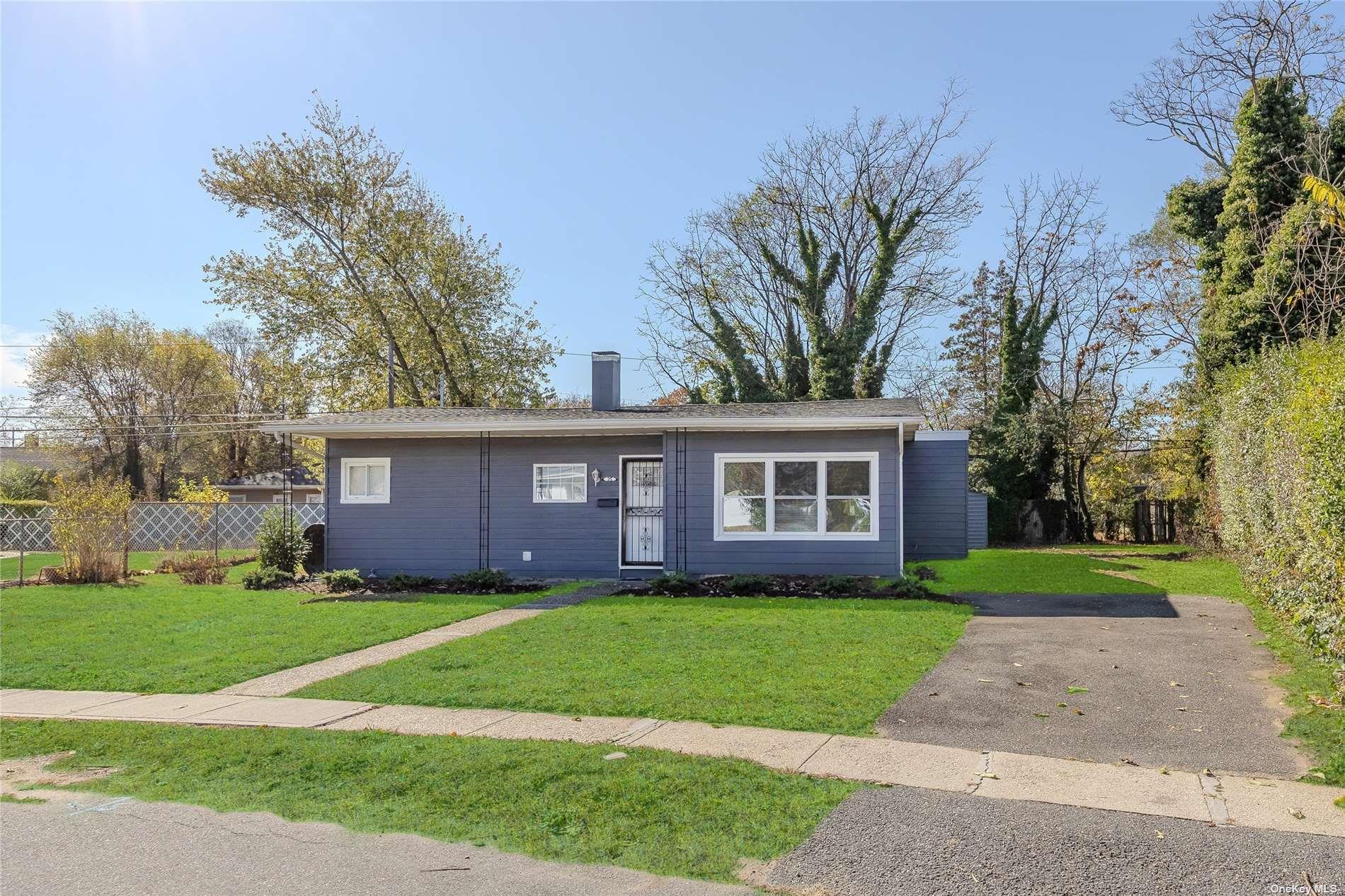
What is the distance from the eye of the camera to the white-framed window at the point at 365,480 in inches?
650

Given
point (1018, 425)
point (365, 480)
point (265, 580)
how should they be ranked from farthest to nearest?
1. point (1018, 425)
2. point (365, 480)
3. point (265, 580)

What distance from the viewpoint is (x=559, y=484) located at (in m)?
16.0

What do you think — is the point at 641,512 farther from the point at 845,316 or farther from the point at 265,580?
the point at 845,316

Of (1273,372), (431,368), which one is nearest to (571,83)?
(1273,372)

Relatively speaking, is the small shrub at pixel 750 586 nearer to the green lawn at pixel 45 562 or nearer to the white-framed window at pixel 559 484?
the white-framed window at pixel 559 484

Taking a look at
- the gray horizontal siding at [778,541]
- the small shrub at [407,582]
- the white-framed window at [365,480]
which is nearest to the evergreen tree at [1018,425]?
the gray horizontal siding at [778,541]

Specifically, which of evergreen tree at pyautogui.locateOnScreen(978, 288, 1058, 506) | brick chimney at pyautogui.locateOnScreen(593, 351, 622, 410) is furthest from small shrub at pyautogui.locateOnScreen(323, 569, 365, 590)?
evergreen tree at pyautogui.locateOnScreen(978, 288, 1058, 506)

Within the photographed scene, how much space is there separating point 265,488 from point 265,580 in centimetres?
2663

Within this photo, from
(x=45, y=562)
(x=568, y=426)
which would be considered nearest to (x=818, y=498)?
(x=568, y=426)

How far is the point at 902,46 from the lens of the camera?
15.0 metres

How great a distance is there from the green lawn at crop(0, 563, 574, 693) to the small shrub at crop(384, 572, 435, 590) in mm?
1181

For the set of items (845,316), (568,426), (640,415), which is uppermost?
(845,316)

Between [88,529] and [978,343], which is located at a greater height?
[978,343]

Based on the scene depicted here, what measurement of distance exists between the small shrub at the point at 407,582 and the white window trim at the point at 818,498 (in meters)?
4.71
